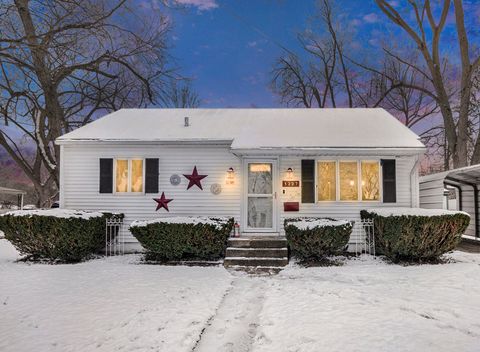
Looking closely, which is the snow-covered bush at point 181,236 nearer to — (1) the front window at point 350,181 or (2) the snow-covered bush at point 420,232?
(1) the front window at point 350,181

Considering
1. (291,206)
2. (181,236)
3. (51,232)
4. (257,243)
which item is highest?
(291,206)

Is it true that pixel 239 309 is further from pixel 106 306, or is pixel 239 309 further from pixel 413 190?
pixel 413 190

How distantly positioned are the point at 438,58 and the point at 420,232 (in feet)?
40.9

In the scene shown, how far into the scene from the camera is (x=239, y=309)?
221 inches

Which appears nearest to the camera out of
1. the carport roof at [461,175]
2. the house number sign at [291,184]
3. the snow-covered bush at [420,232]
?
the snow-covered bush at [420,232]

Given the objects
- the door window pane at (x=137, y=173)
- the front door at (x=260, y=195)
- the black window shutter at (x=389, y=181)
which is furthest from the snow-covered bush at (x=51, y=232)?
the black window shutter at (x=389, y=181)

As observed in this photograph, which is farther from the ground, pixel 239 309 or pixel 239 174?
pixel 239 174

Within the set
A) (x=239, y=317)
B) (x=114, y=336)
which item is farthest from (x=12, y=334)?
(x=239, y=317)

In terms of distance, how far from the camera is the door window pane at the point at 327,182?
412 inches

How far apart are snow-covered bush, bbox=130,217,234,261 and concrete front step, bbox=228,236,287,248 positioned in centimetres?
40

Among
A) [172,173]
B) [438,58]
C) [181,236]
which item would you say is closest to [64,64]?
[172,173]

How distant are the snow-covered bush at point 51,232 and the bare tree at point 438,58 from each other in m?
15.6

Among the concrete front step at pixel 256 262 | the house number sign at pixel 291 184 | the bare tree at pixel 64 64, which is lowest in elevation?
the concrete front step at pixel 256 262

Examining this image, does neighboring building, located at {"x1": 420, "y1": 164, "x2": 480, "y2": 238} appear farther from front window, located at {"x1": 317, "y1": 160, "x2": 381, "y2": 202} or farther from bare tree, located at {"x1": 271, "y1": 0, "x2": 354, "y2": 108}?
bare tree, located at {"x1": 271, "y1": 0, "x2": 354, "y2": 108}
